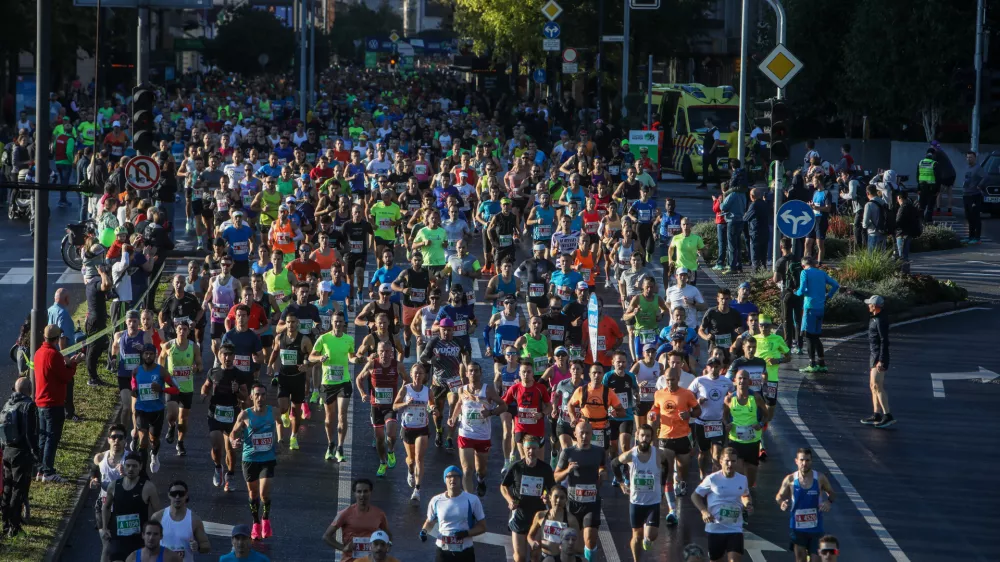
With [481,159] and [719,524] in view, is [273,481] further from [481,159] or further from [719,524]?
[481,159]

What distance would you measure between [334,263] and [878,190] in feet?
42.5

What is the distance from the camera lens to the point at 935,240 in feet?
109

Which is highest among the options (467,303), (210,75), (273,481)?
(210,75)

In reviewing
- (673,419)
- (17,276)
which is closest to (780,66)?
(673,419)

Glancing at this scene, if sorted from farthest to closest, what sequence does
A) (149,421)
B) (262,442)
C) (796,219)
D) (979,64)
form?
(979,64), (796,219), (149,421), (262,442)

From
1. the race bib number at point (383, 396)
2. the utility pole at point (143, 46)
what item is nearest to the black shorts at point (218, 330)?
the race bib number at point (383, 396)

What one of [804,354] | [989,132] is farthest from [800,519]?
[989,132]

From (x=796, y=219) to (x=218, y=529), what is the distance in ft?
35.0

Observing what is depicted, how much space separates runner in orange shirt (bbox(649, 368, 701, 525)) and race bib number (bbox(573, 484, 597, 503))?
1891 millimetres

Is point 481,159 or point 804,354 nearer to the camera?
point 804,354

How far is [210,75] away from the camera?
323 ft

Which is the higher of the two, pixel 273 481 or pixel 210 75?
pixel 210 75

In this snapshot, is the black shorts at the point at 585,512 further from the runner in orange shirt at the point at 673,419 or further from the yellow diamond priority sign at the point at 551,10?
the yellow diamond priority sign at the point at 551,10

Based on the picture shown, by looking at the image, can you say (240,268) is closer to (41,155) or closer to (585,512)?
(41,155)
